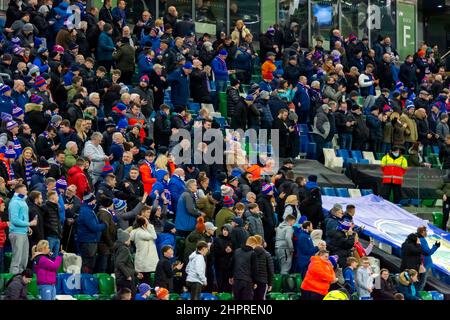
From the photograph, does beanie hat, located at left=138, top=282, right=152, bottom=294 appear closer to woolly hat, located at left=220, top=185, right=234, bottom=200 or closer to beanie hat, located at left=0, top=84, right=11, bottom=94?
woolly hat, located at left=220, top=185, right=234, bottom=200

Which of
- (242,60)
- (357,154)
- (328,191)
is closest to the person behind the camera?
(328,191)

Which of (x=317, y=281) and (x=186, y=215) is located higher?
(x=186, y=215)

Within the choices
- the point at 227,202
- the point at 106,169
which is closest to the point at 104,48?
the point at 106,169

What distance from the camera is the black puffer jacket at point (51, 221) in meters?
21.0

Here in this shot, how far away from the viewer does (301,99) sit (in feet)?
101

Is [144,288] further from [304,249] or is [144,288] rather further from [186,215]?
[304,249]

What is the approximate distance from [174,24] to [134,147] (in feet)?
26.9

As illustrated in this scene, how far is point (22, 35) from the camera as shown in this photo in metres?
27.0

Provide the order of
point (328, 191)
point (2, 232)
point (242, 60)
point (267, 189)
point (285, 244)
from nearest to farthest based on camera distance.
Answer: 1. point (2, 232)
2. point (285, 244)
3. point (267, 189)
4. point (328, 191)
5. point (242, 60)

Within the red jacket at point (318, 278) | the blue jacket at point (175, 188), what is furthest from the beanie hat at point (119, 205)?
the red jacket at point (318, 278)

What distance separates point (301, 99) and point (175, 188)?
7.84 meters

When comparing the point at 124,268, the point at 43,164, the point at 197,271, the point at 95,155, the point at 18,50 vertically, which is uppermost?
the point at 18,50

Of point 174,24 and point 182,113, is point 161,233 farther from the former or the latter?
point 174,24
